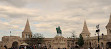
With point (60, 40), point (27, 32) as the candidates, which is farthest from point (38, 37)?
point (60, 40)

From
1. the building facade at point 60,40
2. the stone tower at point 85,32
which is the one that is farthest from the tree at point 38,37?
the stone tower at point 85,32

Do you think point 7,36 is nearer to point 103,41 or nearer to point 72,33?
point 72,33

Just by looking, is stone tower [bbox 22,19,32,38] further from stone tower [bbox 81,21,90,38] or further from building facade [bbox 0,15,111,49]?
stone tower [bbox 81,21,90,38]

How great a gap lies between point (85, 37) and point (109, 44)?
910 inches

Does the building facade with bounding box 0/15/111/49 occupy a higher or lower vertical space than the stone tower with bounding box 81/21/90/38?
lower

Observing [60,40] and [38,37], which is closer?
[60,40]

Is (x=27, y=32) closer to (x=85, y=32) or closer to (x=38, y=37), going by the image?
(x=38, y=37)

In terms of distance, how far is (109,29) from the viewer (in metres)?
58.8

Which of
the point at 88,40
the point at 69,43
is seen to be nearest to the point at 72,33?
the point at 69,43

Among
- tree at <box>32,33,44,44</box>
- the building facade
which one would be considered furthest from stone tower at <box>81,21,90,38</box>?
tree at <box>32,33,44,44</box>

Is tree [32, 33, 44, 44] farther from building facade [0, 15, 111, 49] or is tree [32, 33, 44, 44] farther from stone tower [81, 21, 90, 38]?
stone tower [81, 21, 90, 38]

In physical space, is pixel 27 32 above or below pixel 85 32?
above

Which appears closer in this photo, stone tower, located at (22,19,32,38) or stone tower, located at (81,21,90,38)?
stone tower, located at (22,19,32,38)

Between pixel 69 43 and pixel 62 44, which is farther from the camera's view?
pixel 69 43
